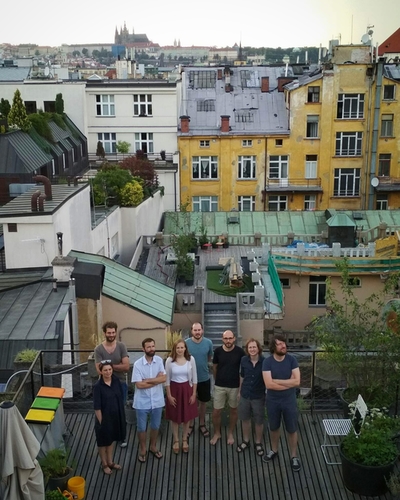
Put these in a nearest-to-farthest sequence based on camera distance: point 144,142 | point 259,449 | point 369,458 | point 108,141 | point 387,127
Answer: point 369,458
point 259,449
point 387,127
point 144,142
point 108,141

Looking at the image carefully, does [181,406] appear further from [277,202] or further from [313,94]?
[313,94]

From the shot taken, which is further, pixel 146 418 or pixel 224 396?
pixel 224 396

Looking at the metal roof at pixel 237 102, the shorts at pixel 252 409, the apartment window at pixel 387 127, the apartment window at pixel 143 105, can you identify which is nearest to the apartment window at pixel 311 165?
the metal roof at pixel 237 102

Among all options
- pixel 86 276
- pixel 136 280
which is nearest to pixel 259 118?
pixel 136 280

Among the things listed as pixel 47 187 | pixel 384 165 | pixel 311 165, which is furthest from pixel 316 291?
pixel 384 165

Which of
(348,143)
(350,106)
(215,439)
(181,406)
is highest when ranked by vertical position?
(350,106)

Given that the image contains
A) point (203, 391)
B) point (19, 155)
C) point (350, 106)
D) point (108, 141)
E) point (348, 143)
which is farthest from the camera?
point (108, 141)

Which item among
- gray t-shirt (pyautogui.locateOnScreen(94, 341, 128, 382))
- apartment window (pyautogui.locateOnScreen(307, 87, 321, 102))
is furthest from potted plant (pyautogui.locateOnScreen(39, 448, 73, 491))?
apartment window (pyautogui.locateOnScreen(307, 87, 321, 102))
